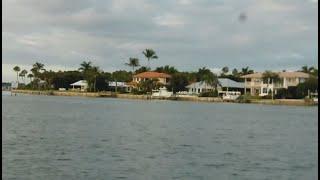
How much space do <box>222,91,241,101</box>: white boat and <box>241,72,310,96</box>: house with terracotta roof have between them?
22.0 ft

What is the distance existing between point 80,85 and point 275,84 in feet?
204

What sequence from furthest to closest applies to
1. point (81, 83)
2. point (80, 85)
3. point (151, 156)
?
point (80, 85) → point (81, 83) → point (151, 156)

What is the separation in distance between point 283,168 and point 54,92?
16061 centimetres

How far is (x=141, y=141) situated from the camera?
37.0 meters

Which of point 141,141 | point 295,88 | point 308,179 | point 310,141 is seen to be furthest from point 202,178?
point 295,88

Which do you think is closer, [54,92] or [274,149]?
[274,149]

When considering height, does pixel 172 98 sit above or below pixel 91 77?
below

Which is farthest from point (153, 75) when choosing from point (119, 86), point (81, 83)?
point (81, 83)

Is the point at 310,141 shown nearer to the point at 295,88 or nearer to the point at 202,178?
the point at 202,178

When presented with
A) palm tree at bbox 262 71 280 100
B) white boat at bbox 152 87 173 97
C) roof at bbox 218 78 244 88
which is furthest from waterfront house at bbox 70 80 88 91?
palm tree at bbox 262 71 280 100

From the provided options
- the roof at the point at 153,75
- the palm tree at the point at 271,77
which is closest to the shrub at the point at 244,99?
the palm tree at the point at 271,77

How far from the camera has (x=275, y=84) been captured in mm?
154125

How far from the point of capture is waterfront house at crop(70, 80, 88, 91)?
180887mm

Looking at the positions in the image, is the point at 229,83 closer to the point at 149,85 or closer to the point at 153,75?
the point at 153,75
